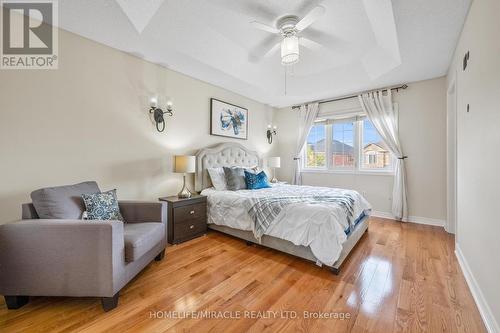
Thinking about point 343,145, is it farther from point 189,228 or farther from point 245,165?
point 189,228

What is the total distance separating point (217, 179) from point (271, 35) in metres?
2.21

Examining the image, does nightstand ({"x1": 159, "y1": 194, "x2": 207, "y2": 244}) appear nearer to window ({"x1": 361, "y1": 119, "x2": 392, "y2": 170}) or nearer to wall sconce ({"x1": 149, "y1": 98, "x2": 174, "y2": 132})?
wall sconce ({"x1": 149, "y1": 98, "x2": 174, "y2": 132})

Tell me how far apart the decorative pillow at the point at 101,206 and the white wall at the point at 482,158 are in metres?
3.01

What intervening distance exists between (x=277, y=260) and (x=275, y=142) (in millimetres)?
3586

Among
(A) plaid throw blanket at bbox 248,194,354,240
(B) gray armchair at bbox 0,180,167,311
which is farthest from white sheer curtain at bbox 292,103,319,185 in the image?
(B) gray armchair at bbox 0,180,167,311

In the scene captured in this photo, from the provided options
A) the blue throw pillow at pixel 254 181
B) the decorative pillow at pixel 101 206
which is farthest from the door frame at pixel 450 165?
the decorative pillow at pixel 101 206

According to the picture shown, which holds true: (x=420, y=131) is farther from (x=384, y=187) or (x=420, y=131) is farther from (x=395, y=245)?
(x=395, y=245)

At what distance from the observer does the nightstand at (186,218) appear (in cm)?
274

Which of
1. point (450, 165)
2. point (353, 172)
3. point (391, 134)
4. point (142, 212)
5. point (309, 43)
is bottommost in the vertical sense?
point (142, 212)

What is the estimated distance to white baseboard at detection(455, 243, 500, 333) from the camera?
1339 millimetres

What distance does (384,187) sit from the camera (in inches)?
160

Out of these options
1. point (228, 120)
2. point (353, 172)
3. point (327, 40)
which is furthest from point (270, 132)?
point (327, 40)

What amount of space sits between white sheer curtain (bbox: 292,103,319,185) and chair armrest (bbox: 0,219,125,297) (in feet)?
13.6

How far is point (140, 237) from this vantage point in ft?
5.88
